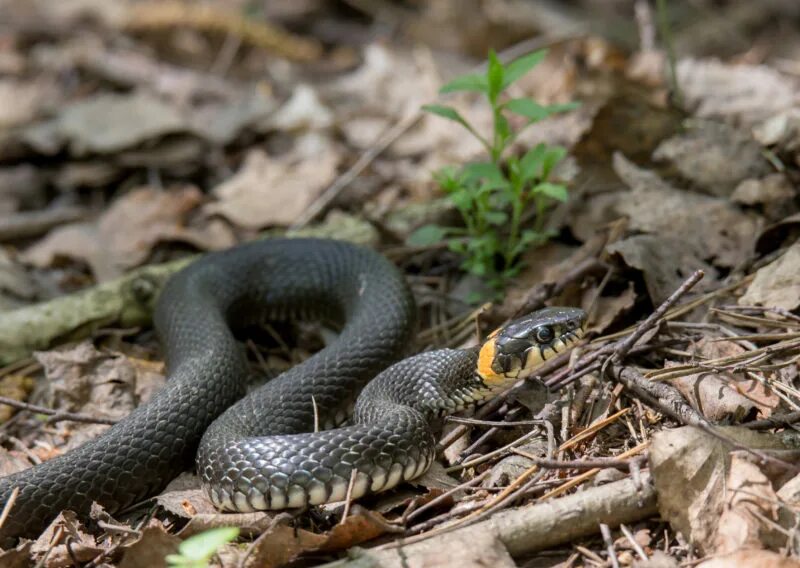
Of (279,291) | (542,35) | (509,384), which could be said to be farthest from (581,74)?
(509,384)

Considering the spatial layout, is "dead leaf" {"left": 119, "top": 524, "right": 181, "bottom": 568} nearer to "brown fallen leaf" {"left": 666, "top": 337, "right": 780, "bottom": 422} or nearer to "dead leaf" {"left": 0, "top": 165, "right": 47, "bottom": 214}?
"brown fallen leaf" {"left": 666, "top": 337, "right": 780, "bottom": 422}

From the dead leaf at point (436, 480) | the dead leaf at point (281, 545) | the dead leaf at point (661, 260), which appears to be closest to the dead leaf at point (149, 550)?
the dead leaf at point (281, 545)

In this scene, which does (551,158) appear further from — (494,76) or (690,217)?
(690,217)

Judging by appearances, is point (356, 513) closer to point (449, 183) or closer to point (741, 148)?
point (449, 183)

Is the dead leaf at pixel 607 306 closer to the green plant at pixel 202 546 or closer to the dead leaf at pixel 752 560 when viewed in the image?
the dead leaf at pixel 752 560

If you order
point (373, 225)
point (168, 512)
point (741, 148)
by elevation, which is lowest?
point (168, 512)

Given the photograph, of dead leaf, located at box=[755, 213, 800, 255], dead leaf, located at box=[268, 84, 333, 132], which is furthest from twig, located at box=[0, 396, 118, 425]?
dead leaf, located at box=[268, 84, 333, 132]

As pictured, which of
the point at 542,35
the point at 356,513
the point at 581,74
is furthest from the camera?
the point at 542,35
